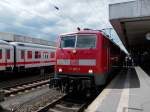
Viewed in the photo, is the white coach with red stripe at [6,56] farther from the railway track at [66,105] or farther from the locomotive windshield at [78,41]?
the railway track at [66,105]

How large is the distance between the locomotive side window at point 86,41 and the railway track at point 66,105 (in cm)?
223

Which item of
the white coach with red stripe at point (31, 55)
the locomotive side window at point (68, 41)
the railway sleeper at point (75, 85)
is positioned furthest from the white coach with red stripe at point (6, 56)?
the railway sleeper at point (75, 85)

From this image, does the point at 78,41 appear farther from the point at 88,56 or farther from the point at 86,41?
the point at 88,56

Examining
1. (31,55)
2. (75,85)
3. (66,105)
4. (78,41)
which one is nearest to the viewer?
(66,105)

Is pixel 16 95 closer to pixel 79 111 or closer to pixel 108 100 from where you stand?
pixel 79 111

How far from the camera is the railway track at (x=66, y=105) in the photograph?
31.8ft

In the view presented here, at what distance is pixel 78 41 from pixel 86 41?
355mm

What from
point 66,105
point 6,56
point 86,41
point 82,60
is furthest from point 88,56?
point 6,56

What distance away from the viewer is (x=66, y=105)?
10578 millimetres

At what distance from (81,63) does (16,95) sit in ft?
11.3

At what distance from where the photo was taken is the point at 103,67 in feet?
38.0

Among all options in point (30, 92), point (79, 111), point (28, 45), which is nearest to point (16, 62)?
point (28, 45)

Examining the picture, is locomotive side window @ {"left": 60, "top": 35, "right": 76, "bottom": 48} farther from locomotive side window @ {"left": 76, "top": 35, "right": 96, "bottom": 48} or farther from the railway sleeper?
the railway sleeper

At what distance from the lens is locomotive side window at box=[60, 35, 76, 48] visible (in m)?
11.8
